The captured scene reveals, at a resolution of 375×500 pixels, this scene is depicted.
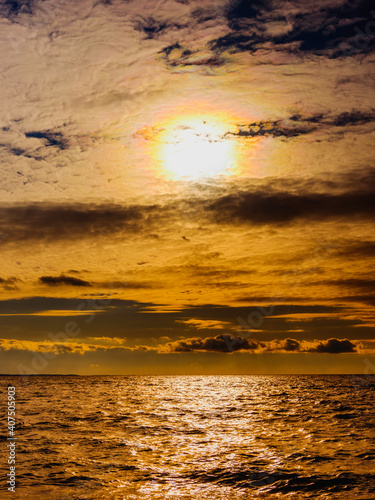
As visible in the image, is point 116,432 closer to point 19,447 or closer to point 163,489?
point 19,447

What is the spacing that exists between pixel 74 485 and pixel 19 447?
1111cm

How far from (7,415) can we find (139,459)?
93.2 ft

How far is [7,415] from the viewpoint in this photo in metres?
47.8

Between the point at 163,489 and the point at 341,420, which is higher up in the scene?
the point at 341,420

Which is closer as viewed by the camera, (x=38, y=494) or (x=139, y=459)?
(x=38, y=494)

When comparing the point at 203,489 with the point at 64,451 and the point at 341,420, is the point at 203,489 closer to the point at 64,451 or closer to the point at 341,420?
the point at 64,451

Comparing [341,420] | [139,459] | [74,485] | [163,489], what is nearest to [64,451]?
[139,459]

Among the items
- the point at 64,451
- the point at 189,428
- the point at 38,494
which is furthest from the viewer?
the point at 189,428

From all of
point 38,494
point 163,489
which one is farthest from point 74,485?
point 163,489

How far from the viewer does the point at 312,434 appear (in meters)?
34.9

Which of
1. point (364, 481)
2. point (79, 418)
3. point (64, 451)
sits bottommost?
point (364, 481)

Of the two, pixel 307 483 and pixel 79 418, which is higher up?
pixel 79 418

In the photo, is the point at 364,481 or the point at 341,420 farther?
the point at 341,420

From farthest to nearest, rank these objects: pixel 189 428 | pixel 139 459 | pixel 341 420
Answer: pixel 341 420 < pixel 189 428 < pixel 139 459
